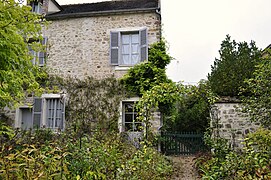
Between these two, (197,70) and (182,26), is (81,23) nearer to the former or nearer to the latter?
(182,26)

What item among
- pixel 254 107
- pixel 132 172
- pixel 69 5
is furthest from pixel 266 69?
pixel 69 5

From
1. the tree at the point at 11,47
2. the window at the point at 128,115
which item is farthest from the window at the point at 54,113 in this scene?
A: the tree at the point at 11,47

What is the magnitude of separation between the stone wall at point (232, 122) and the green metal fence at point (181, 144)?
93.0 inches

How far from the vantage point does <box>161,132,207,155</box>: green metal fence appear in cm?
1051

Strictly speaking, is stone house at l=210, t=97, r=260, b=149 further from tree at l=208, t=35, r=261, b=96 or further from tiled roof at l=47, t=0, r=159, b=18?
tiled roof at l=47, t=0, r=159, b=18

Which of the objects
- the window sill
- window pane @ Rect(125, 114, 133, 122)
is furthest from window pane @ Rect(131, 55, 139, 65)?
window pane @ Rect(125, 114, 133, 122)

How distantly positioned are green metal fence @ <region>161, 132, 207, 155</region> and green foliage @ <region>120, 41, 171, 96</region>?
84.6 inches

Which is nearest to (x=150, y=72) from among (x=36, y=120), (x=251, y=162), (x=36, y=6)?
(x=36, y=120)

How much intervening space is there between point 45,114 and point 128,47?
4346mm

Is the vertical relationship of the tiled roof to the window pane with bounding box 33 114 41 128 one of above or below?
above

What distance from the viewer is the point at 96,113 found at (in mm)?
10242

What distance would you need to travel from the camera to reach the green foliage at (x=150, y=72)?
987 cm

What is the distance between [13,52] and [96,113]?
6.37 meters

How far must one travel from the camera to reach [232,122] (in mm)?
8328
